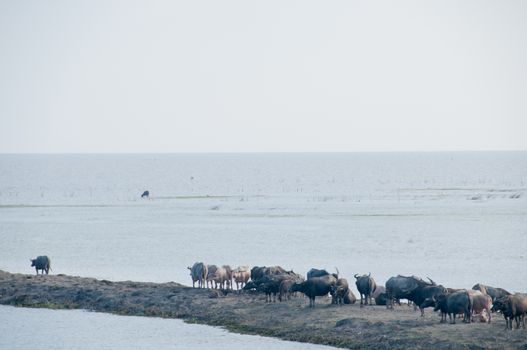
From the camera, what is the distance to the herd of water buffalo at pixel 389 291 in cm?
2950

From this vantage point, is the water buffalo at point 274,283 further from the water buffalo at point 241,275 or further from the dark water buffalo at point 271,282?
the water buffalo at point 241,275

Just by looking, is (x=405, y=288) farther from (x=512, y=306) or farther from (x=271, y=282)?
(x=271, y=282)

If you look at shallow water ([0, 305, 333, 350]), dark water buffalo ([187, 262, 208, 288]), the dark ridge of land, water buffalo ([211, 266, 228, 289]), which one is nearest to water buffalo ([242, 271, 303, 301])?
the dark ridge of land

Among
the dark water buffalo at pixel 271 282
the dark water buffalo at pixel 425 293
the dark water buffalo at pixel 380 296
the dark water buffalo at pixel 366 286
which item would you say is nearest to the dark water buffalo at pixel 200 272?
the dark water buffalo at pixel 271 282

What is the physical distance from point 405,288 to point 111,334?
Answer: 39.4ft

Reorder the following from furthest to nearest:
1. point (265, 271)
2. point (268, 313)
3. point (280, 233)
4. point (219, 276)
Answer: point (280, 233) → point (219, 276) → point (265, 271) → point (268, 313)

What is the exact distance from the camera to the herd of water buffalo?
2950 centimetres

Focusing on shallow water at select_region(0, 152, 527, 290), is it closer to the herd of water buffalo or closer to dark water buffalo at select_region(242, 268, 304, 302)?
the herd of water buffalo

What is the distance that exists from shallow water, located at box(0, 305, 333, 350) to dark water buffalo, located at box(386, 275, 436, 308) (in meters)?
5.54

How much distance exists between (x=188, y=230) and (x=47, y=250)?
16567 millimetres

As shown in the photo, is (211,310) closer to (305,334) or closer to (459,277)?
(305,334)

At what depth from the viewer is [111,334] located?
32281 millimetres

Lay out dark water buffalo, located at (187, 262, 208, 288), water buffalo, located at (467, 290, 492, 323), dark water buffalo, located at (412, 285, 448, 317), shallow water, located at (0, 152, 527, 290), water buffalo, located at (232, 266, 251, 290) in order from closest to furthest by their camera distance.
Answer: water buffalo, located at (467, 290, 492, 323), dark water buffalo, located at (412, 285, 448, 317), dark water buffalo, located at (187, 262, 208, 288), water buffalo, located at (232, 266, 251, 290), shallow water, located at (0, 152, 527, 290)

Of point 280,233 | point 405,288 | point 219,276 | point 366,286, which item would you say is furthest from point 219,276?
point 280,233
